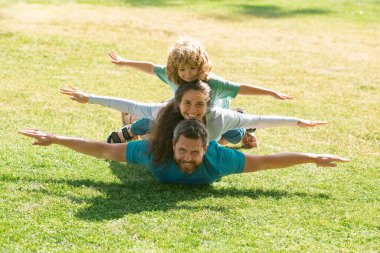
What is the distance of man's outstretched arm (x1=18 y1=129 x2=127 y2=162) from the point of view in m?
4.77

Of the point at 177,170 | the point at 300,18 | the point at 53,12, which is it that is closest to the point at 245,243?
the point at 177,170

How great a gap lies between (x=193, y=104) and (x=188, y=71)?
1.37 ft

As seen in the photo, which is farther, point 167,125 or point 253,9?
point 253,9

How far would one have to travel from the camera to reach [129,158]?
4973 millimetres

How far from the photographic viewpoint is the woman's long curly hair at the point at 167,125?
487cm

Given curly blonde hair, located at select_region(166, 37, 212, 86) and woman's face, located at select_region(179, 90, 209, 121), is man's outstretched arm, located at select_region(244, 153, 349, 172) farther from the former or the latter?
curly blonde hair, located at select_region(166, 37, 212, 86)

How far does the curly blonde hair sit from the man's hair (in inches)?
23.1

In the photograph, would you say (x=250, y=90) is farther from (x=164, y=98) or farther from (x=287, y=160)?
(x=164, y=98)

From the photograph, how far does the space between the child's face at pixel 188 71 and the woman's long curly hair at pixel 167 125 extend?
126mm

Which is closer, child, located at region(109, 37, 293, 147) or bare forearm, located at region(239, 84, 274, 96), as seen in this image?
child, located at region(109, 37, 293, 147)

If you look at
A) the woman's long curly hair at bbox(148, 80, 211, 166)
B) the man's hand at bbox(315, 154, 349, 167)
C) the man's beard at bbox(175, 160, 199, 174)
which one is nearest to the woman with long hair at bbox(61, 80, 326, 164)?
the woman's long curly hair at bbox(148, 80, 211, 166)

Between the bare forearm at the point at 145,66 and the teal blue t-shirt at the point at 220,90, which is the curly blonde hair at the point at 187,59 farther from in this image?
the bare forearm at the point at 145,66

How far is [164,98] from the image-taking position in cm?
795

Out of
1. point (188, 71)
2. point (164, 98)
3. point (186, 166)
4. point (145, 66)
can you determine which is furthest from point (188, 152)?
point (164, 98)
